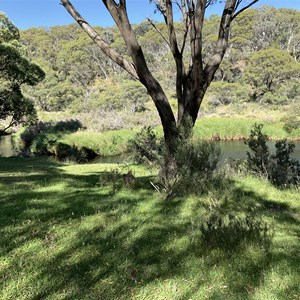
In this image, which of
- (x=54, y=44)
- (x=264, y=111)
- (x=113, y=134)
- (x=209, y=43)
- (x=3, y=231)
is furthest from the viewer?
(x=54, y=44)

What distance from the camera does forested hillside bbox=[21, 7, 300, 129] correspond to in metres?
40.9

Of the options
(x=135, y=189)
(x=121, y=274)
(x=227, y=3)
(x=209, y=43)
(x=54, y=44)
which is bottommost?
(x=121, y=274)

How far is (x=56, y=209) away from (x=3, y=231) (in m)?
0.92

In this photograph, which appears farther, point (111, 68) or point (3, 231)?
point (111, 68)

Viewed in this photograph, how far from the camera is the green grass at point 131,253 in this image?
2.73 metres

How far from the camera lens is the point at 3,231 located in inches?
146

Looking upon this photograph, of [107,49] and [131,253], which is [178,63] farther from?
[131,253]

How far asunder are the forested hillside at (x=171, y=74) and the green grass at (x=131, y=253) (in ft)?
84.2

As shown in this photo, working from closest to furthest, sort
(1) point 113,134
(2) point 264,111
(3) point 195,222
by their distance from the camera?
(3) point 195,222, (1) point 113,134, (2) point 264,111

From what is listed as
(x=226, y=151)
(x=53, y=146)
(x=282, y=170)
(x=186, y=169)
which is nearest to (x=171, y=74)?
(x=53, y=146)

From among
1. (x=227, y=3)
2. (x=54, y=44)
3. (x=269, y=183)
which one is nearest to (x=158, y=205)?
(x=269, y=183)

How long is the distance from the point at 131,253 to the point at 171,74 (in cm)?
5130

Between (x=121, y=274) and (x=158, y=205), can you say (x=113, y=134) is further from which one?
(x=121, y=274)

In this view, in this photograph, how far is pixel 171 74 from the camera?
173 ft
